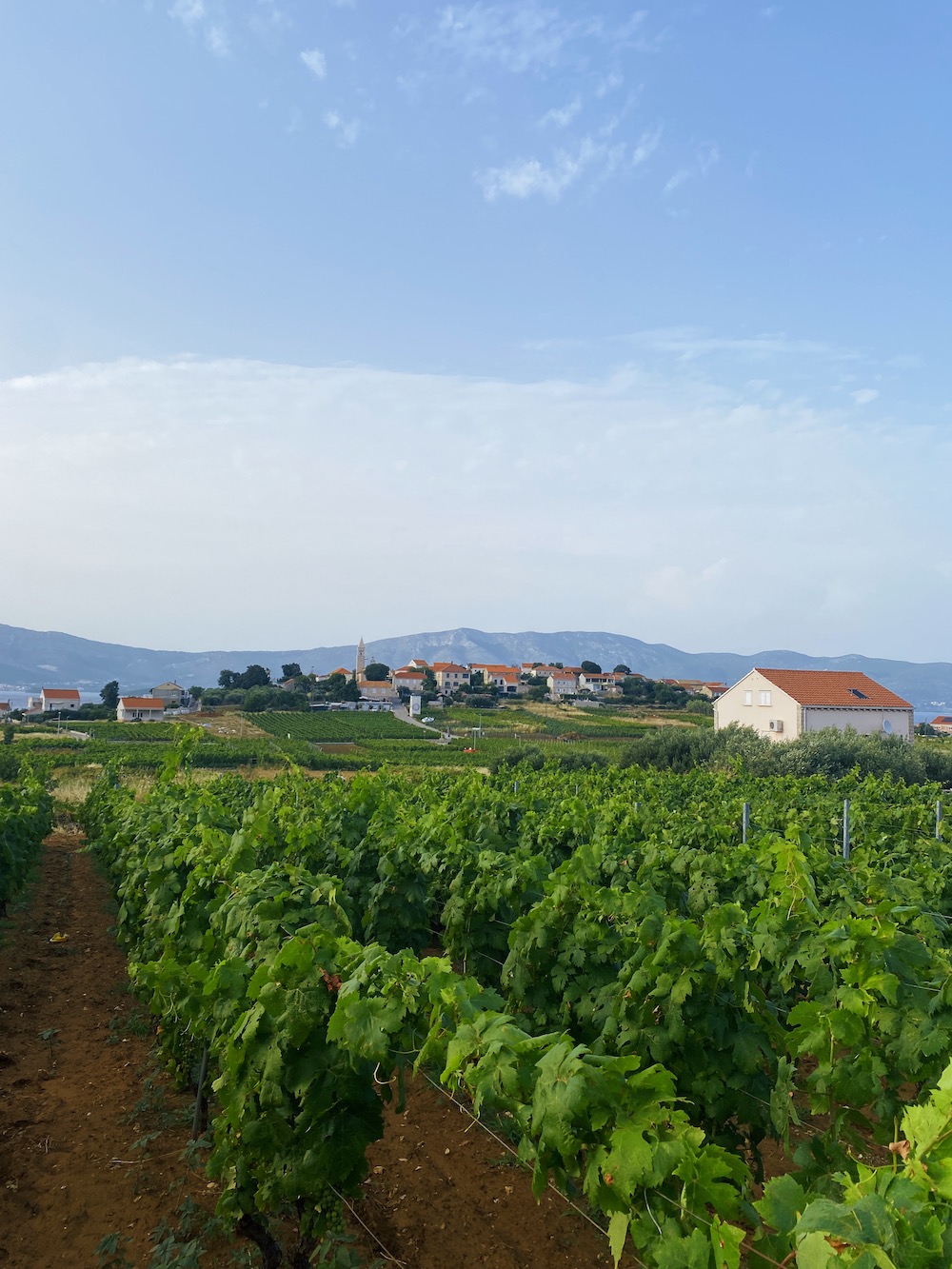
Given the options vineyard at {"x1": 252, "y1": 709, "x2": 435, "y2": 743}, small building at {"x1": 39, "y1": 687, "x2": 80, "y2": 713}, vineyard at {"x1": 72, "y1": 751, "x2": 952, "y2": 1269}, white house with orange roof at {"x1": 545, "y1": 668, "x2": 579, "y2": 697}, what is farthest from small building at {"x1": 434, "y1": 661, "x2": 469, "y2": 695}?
vineyard at {"x1": 72, "y1": 751, "x2": 952, "y2": 1269}

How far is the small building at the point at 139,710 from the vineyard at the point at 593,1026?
262 ft

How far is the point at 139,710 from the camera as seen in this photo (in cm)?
8231

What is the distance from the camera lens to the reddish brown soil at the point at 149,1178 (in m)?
4.16

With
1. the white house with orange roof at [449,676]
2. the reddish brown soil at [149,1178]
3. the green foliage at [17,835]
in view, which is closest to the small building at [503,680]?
the white house with orange roof at [449,676]

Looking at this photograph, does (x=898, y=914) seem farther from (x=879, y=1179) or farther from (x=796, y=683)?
(x=796, y=683)

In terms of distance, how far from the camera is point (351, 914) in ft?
22.6

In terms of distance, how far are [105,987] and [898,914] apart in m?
8.05

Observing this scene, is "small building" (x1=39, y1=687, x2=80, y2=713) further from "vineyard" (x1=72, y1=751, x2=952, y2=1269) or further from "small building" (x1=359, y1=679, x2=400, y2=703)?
"vineyard" (x1=72, y1=751, x2=952, y2=1269)

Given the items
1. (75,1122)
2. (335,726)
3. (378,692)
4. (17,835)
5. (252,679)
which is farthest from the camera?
(378,692)

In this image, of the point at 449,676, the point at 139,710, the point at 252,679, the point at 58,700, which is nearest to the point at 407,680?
the point at 449,676

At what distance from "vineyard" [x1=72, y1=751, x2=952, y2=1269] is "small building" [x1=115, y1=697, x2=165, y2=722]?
262 feet

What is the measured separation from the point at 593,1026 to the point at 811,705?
35030mm

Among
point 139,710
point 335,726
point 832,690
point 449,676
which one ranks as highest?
point 832,690

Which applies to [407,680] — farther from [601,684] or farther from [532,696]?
[601,684]
